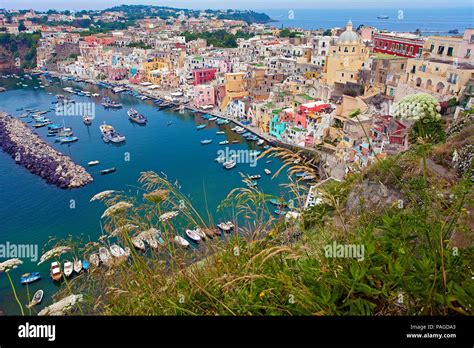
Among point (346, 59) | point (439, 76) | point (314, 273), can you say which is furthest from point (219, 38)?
point (314, 273)

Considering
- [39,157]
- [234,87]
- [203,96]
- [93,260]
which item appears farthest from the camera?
[203,96]

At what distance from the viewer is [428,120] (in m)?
1.70

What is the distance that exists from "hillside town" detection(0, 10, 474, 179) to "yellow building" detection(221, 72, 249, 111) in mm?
58

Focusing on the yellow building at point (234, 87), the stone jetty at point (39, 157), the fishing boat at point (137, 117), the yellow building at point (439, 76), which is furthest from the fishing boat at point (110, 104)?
the yellow building at point (439, 76)

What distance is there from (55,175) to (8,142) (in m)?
5.31

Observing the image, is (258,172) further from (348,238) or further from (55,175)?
(348,238)

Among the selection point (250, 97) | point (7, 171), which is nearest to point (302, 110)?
point (250, 97)

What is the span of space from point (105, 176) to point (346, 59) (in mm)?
12111

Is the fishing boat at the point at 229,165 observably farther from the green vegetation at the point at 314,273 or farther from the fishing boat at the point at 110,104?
the green vegetation at the point at 314,273

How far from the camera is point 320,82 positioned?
57.5 feet

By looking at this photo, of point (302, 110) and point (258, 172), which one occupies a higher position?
point (302, 110)

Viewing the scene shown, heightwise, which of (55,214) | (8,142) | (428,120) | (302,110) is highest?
(428,120)

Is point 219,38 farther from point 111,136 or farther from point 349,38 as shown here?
point 111,136
